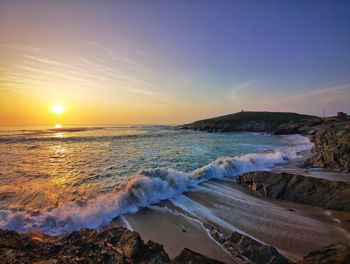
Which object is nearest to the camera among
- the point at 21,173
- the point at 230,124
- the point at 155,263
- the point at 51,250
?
the point at 155,263

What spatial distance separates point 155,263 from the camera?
377cm

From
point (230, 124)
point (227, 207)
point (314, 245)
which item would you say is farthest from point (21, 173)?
point (230, 124)

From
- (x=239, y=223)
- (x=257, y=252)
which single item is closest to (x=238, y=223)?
(x=239, y=223)

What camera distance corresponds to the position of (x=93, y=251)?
13.0 ft

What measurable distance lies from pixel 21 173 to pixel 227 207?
13.0m

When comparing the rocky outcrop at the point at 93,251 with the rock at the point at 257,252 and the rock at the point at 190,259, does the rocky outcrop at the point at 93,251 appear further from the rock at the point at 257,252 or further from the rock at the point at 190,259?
the rock at the point at 257,252

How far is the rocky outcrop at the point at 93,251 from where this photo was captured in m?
3.70

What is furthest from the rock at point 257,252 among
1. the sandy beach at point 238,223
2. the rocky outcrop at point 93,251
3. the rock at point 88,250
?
the rock at point 88,250

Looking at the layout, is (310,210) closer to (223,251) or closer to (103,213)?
(223,251)

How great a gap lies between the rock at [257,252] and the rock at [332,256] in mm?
779

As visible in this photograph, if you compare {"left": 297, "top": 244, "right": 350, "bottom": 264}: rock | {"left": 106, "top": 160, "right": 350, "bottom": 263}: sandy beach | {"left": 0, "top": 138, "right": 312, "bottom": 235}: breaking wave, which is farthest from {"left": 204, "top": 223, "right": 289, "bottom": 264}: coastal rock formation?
{"left": 0, "top": 138, "right": 312, "bottom": 235}: breaking wave

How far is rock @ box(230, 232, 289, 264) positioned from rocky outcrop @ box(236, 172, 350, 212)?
4.88m

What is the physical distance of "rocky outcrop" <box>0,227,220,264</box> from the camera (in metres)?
3.70

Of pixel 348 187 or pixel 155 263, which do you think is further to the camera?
pixel 348 187
